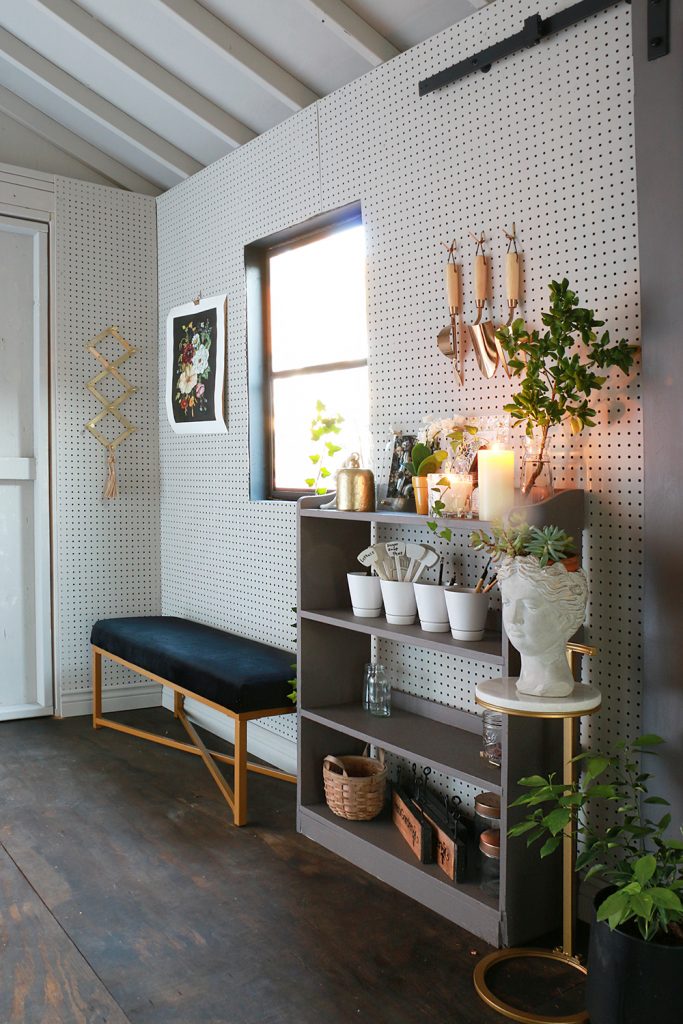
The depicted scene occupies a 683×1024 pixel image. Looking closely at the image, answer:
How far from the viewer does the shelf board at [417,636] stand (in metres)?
2.46

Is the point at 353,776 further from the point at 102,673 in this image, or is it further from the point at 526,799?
the point at 102,673

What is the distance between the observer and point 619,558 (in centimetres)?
241

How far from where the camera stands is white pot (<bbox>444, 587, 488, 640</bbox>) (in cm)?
259

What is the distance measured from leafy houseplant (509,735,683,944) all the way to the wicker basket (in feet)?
2.31

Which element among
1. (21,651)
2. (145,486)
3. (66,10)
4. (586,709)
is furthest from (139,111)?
(586,709)

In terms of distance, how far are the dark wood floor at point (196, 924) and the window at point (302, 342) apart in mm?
1443

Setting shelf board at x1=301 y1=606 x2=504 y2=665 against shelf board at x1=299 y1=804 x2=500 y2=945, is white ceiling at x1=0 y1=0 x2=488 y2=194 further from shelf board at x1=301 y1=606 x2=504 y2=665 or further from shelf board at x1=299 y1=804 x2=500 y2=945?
shelf board at x1=299 y1=804 x2=500 y2=945

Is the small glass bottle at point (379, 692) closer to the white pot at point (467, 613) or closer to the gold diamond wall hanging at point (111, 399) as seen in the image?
the white pot at point (467, 613)

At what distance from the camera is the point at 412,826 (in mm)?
2770

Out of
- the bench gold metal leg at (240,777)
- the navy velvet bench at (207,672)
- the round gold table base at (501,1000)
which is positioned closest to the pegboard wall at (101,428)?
the navy velvet bench at (207,672)

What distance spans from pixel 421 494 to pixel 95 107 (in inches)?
108

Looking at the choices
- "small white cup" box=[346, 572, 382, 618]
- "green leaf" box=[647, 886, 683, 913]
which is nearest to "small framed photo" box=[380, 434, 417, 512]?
"small white cup" box=[346, 572, 382, 618]

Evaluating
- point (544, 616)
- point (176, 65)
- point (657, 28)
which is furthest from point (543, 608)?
point (176, 65)

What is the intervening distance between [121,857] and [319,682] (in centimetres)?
87
